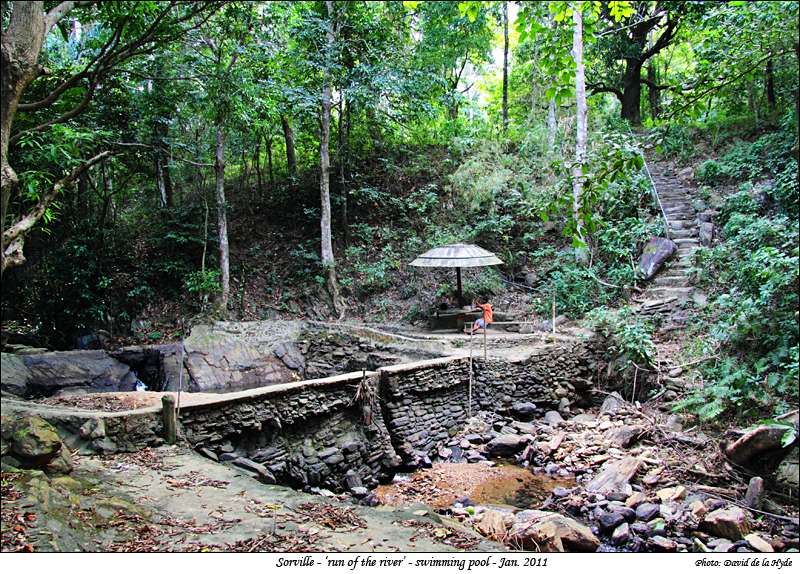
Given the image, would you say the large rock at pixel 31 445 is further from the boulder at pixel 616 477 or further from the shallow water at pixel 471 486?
the boulder at pixel 616 477

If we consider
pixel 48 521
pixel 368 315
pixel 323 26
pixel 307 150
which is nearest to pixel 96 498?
pixel 48 521

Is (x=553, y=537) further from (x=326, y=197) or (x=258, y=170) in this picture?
(x=258, y=170)


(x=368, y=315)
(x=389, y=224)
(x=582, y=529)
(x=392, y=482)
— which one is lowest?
(x=392, y=482)

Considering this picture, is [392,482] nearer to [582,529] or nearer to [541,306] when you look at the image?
[582,529]

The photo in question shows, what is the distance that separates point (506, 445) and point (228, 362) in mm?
5883

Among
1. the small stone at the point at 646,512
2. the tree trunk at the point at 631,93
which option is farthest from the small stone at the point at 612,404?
the tree trunk at the point at 631,93

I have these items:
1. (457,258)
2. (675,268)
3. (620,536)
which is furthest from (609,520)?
(675,268)

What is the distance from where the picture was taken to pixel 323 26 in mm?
8789

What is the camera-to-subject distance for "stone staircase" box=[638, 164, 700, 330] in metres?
9.74

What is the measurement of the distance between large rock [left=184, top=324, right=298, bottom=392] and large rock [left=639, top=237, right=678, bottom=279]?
852 centimetres

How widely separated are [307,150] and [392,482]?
1238 cm

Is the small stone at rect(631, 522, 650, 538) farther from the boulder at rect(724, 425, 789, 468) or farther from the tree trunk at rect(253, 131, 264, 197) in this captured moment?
the tree trunk at rect(253, 131, 264, 197)

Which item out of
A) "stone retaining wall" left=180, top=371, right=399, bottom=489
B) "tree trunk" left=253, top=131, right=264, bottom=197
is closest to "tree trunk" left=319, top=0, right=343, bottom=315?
"tree trunk" left=253, top=131, right=264, bottom=197

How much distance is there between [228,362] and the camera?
983 cm
